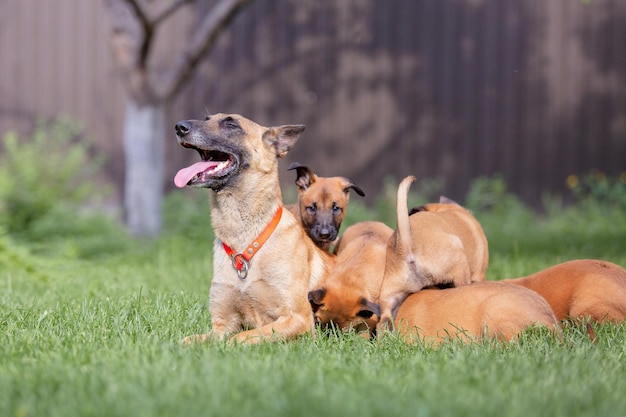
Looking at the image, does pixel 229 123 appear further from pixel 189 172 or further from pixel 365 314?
pixel 365 314

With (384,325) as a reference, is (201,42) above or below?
above

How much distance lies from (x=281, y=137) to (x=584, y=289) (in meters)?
2.09

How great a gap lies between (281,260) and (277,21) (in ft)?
25.9

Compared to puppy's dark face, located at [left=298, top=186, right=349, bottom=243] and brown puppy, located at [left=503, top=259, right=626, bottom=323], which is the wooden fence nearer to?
puppy's dark face, located at [left=298, top=186, right=349, bottom=243]

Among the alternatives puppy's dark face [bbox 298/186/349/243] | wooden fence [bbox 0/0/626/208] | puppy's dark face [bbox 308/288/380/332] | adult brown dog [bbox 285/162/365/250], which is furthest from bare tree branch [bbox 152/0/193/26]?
puppy's dark face [bbox 308/288/380/332]

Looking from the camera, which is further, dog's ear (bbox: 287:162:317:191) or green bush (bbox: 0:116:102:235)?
green bush (bbox: 0:116:102:235)

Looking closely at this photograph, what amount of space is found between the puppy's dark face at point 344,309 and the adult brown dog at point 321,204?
925 millimetres

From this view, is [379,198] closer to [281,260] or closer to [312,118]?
[312,118]

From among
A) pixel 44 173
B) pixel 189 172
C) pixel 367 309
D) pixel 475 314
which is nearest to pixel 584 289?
pixel 475 314

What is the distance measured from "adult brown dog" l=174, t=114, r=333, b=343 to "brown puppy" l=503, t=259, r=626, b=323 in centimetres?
150


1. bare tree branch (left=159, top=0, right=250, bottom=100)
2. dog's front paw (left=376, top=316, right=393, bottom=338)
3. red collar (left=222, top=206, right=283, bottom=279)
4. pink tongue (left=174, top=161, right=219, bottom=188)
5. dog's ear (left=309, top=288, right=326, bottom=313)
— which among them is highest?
bare tree branch (left=159, top=0, right=250, bottom=100)

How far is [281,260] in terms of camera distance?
4848 mm

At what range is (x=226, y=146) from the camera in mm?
4926

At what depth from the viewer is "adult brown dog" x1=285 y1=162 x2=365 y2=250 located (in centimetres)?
584
